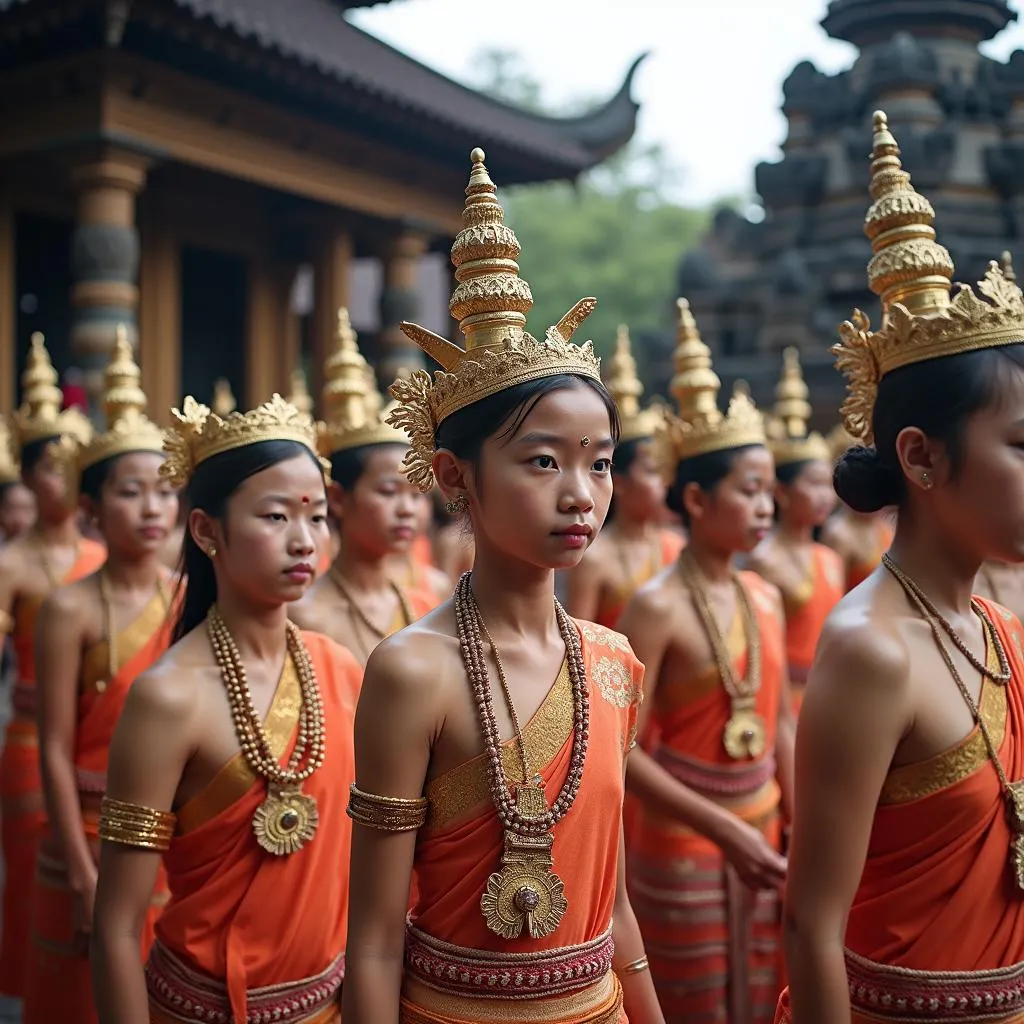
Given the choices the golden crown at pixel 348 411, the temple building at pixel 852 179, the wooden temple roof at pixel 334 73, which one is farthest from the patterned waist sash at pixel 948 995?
the temple building at pixel 852 179

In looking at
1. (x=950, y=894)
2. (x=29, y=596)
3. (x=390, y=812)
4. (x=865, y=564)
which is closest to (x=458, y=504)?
(x=390, y=812)

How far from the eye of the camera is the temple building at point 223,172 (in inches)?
378

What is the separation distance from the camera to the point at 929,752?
2.24m

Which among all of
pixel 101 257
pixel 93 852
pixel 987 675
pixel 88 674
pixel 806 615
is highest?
pixel 101 257

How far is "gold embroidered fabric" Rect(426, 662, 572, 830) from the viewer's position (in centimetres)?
224

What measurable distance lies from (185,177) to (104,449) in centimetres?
896

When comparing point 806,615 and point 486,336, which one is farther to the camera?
point 806,615

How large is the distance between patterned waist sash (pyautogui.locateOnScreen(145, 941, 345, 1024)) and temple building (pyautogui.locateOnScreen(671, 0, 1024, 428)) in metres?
9.42

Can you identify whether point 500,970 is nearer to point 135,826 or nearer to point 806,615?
point 135,826

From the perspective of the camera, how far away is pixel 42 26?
30.2 ft

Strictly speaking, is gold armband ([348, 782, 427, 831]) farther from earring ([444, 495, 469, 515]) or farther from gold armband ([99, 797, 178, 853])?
gold armband ([99, 797, 178, 853])

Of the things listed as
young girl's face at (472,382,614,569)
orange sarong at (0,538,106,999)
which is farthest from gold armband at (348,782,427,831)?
orange sarong at (0,538,106,999)

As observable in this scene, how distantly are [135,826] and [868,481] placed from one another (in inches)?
65.7

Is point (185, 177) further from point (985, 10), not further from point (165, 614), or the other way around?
point (165, 614)
